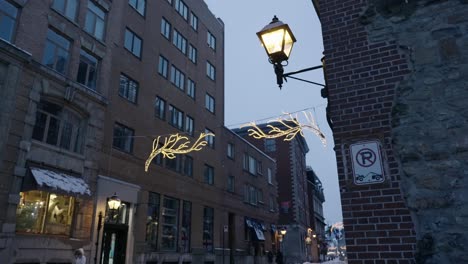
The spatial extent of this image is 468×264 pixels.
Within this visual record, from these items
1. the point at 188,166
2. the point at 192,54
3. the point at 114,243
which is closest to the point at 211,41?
the point at 192,54

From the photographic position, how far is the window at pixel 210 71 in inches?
1219

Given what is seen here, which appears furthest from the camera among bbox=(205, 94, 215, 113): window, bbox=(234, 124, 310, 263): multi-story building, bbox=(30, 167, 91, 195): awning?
bbox=(234, 124, 310, 263): multi-story building

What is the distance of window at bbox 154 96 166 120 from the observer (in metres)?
23.0

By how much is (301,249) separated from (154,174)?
31943 mm

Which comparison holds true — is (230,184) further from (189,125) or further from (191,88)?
(191,88)

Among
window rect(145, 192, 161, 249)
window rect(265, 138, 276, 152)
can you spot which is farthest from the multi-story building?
window rect(145, 192, 161, 249)

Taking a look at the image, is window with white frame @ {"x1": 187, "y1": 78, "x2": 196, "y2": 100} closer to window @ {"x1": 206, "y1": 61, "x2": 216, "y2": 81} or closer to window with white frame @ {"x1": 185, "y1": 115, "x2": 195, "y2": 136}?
window with white frame @ {"x1": 185, "y1": 115, "x2": 195, "y2": 136}

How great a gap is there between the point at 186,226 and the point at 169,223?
187cm

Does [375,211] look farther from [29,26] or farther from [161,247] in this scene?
[161,247]

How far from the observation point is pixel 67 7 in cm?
1716

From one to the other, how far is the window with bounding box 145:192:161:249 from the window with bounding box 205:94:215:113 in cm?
1050

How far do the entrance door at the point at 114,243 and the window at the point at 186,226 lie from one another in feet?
17.6

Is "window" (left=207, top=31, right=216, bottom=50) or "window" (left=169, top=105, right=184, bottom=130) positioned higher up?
"window" (left=207, top=31, right=216, bottom=50)

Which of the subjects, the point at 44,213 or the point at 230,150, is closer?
the point at 44,213
